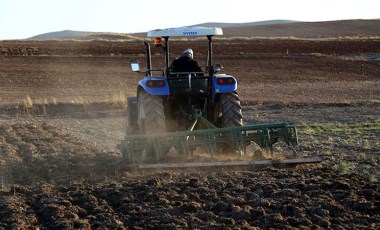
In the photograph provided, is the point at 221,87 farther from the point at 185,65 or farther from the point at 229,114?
the point at 185,65

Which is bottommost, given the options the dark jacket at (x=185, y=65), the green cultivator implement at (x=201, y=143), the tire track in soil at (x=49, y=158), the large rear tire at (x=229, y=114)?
the tire track in soil at (x=49, y=158)

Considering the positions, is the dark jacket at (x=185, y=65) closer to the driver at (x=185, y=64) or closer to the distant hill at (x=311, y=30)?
the driver at (x=185, y=64)

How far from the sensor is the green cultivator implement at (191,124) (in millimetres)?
10602

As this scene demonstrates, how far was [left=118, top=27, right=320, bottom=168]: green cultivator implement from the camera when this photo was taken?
10602 millimetres

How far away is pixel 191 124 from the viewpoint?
11.7 meters

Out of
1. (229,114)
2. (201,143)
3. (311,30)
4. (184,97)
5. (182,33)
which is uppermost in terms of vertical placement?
(182,33)

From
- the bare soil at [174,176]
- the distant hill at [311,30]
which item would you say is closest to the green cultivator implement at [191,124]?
the bare soil at [174,176]

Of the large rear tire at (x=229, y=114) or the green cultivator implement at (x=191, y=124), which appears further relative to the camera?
the large rear tire at (x=229, y=114)

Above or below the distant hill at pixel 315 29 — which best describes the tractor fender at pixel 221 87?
above

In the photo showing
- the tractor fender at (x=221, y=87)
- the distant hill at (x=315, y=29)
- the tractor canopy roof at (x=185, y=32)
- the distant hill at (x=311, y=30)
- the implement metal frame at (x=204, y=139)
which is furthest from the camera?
the distant hill at (x=315, y=29)

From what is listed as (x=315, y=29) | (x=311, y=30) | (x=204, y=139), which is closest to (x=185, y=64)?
(x=204, y=139)

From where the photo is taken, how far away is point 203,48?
152ft

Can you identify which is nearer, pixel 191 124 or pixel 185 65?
pixel 191 124

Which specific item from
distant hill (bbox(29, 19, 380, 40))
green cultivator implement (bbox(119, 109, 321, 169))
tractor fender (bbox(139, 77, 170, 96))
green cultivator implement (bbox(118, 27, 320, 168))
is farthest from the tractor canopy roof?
distant hill (bbox(29, 19, 380, 40))
